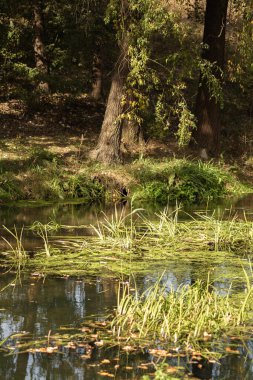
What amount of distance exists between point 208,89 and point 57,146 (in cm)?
495

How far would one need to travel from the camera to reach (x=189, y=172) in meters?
19.4

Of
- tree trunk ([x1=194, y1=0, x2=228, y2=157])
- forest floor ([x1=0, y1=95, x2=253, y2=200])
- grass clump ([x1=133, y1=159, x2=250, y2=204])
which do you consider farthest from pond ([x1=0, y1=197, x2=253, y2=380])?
tree trunk ([x1=194, y1=0, x2=228, y2=157])

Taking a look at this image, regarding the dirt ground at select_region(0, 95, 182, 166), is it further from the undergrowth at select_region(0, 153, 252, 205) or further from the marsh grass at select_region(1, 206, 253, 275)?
the marsh grass at select_region(1, 206, 253, 275)

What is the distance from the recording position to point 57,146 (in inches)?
818

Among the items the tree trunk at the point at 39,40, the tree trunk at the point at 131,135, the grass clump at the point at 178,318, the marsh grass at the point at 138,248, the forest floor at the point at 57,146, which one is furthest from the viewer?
the tree trunk at the point at 39,40

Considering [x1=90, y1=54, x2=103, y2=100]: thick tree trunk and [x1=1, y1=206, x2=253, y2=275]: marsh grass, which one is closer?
[x1=1, y1=206, x2=253, y2=275]: marsh grass

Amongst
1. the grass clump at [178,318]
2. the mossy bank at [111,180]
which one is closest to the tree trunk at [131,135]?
the mossy bank at [111,180]

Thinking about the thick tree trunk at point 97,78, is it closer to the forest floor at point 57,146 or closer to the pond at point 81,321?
the forest floor at point 57,146

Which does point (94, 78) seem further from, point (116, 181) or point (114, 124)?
point (116, 181)

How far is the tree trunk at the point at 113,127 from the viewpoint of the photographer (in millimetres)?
A: 19219

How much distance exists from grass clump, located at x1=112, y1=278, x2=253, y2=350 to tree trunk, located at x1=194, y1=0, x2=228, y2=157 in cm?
1467

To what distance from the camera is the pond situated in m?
6.05

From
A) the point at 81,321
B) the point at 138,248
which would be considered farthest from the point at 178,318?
the point at 138,248

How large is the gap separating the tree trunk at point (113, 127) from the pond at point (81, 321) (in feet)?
24.8
